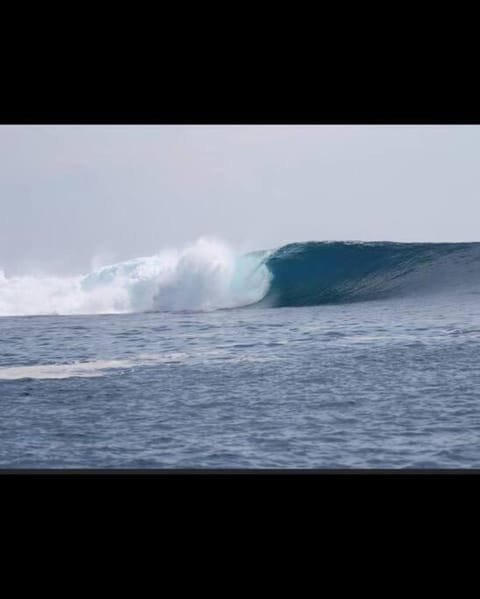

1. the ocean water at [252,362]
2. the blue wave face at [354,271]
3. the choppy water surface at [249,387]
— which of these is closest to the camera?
the choppy water surface at [249,387]

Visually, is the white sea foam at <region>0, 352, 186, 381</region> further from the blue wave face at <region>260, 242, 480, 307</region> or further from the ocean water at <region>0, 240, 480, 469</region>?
the blue wave face at <region>260, 242, 480, 307</region>

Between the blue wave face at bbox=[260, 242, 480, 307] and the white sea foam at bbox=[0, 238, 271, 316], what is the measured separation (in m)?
0.47

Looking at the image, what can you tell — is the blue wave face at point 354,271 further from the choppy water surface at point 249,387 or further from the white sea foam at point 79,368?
the white sea foam at point 79,368

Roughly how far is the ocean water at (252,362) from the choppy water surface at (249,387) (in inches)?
1.2

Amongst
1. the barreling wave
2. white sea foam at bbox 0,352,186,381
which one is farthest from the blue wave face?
white sea foam at bbox 0,352,186,381

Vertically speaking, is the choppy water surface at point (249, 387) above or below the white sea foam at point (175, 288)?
below

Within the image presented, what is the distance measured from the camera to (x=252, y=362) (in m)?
13.2

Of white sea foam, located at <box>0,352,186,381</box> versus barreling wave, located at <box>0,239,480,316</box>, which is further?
barreling wave, located at <box>0,239,480,316</box>

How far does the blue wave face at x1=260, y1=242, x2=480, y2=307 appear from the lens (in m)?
14.8

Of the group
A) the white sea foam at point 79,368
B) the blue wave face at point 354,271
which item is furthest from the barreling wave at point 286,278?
the white sea foam at point 79,368

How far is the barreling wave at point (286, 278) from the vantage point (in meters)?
14.9

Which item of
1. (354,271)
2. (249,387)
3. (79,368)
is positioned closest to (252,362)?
(249,387)
